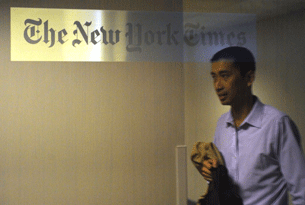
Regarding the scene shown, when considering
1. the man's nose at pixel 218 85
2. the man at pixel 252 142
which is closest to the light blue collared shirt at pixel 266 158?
the man at pixel 252 142

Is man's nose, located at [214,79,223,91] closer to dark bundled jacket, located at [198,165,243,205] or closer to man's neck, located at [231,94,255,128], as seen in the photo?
man's neck, located at [231,94,255,128]

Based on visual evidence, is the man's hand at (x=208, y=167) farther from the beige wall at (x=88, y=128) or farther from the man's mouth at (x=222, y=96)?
the man's mouth at (x=222, y=96)

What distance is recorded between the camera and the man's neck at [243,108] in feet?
3.81

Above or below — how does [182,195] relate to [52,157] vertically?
below

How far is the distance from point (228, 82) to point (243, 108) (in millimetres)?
106

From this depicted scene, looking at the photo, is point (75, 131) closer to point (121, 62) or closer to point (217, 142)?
point (121, 62)

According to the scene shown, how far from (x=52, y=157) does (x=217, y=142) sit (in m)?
0.60

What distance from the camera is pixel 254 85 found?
3.87 ft

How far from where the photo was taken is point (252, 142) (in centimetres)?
115

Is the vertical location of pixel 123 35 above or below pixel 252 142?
above

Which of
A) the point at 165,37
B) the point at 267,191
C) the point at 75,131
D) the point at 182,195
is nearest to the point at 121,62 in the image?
the point at 165,37

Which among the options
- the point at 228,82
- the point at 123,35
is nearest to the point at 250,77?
the point at 228,82

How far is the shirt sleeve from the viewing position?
1102 millimetres

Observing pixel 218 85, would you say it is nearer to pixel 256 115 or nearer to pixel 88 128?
pixel 256 115
